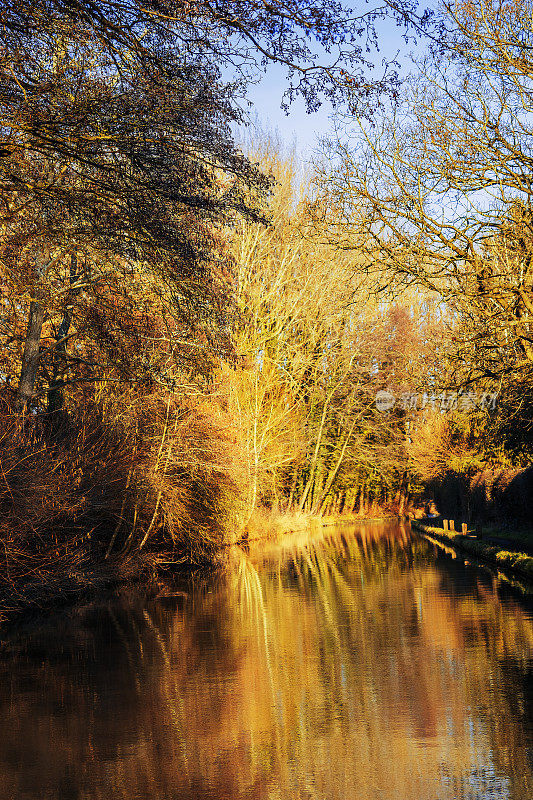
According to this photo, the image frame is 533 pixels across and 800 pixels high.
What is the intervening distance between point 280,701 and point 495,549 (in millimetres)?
17206

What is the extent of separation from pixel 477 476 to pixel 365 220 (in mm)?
19992

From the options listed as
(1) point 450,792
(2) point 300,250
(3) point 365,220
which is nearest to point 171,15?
(1) point 450,792

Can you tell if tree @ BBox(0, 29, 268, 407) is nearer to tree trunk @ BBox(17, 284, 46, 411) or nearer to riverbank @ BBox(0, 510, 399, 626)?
riverbank @ BBox(0, 510, 399, 626)

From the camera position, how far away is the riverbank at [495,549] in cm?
2064

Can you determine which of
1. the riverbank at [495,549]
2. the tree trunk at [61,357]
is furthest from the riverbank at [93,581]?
the riverbank at [495,549]

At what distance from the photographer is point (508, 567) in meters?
22.4

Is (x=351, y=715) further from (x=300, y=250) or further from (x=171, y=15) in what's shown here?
(x=300, y=250)

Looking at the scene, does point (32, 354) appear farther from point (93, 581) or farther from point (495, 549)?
point (495, 549)

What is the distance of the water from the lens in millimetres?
6402

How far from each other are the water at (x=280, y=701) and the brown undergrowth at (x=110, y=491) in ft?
5.22

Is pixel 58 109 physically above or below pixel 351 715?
above

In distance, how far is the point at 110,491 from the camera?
22547mm

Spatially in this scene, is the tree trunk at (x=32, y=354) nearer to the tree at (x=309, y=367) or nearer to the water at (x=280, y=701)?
the water at (x=280, y=701)

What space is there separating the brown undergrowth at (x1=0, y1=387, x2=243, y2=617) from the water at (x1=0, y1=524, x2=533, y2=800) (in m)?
1.59
